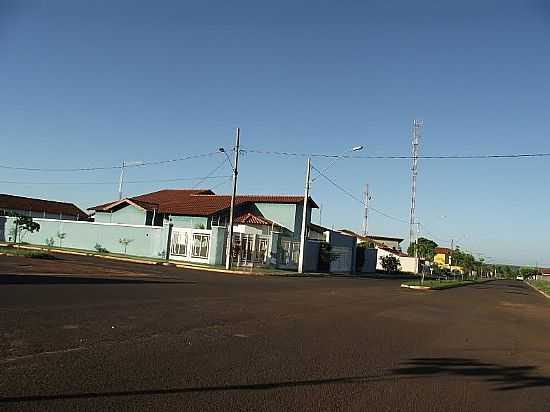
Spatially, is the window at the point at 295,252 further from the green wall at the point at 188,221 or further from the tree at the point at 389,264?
the tree at the point at 389,264

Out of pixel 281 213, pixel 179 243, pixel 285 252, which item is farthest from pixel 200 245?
pixel 281 213

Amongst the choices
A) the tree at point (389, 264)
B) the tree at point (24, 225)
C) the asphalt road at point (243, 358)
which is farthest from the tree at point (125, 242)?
the tree at point (389, 264)

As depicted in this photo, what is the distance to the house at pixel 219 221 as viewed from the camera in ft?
138

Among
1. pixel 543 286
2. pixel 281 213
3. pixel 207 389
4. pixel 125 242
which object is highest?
pixel 281 213

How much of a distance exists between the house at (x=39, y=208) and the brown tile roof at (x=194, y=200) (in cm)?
1667

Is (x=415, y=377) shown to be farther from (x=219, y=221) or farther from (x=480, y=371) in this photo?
(x=219, y=221)

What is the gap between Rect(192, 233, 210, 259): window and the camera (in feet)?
135

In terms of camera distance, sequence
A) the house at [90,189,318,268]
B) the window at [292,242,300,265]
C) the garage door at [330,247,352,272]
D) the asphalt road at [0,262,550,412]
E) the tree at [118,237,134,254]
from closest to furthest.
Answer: the asphalt road at [0,262,550,412], the house at [90,189,318,268], the tree at [118,237,134,254], the window at [292,242,300,265], the garage door at [330,247,352,272]

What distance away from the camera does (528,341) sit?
1322 cm

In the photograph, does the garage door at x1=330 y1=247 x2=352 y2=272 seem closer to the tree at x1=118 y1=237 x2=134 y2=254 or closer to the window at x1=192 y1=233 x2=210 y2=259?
the window at x1=192 y1=233 x2=210 y2=259

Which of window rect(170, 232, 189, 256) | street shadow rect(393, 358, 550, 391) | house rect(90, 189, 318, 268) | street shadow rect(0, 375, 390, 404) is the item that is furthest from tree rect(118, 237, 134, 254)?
street shadow rect(0, 375, 390, 404)

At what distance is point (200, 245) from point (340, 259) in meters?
17.7

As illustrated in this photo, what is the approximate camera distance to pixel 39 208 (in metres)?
70.2

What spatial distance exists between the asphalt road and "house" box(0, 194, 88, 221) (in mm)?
55962
